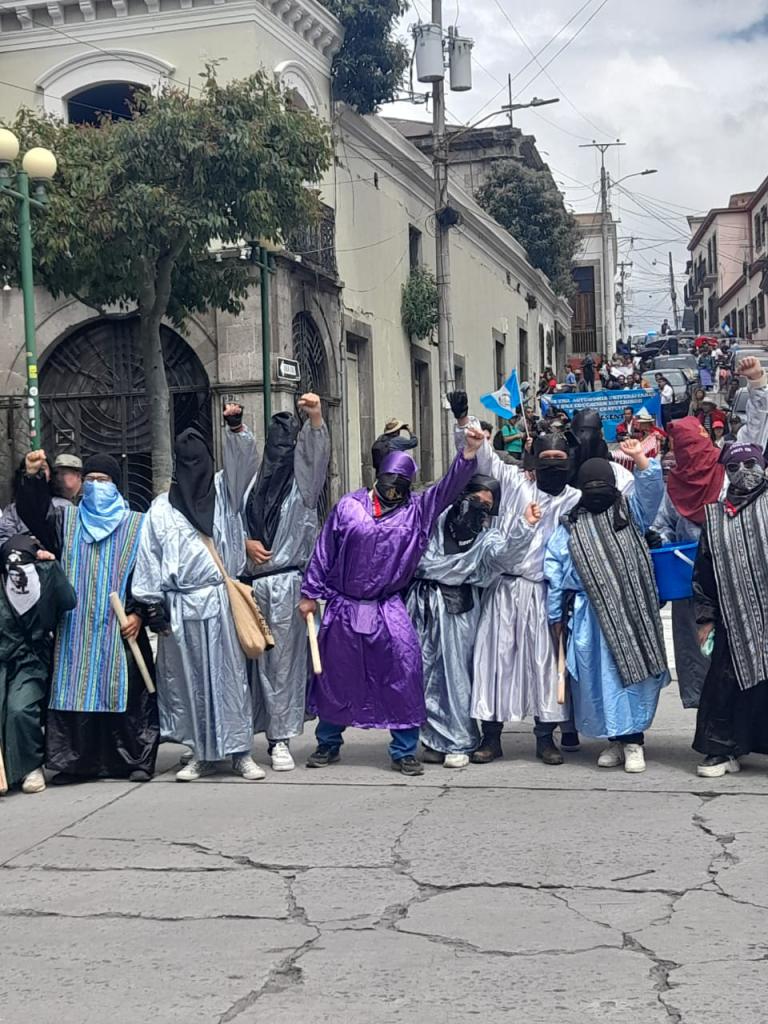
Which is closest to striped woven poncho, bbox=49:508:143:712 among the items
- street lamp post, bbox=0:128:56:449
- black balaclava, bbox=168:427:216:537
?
black balaclava, bbox=168:427:216:537

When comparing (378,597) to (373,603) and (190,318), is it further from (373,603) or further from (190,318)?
(190,318)

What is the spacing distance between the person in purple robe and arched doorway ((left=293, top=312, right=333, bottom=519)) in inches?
521

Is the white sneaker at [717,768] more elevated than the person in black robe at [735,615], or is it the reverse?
the person in black robe at [735,615]

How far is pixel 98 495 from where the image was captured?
6562mm

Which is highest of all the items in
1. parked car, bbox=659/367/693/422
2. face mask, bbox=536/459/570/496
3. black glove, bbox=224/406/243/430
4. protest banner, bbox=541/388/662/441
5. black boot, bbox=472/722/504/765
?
parked car, bbox=659/367/693/422

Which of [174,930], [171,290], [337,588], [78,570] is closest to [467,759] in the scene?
[337,588]

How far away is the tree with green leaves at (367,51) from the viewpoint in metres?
20.6

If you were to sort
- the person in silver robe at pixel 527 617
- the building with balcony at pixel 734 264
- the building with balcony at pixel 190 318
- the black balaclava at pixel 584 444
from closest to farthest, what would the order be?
1. the person in silver robe at pixel 527 617
2. the black balaclava at pixel 584 444
3. the building with balcony at pixel 190 318
4. the building with balcony at pixel 734 264

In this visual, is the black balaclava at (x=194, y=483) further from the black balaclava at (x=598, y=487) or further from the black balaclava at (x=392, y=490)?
the black balaclava at (x=598, y=487)

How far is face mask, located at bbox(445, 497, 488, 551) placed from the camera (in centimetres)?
661

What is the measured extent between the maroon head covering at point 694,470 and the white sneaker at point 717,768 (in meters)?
1.17

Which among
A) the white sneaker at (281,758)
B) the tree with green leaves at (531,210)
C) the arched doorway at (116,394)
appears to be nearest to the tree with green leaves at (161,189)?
the arched doorway at (116,394)

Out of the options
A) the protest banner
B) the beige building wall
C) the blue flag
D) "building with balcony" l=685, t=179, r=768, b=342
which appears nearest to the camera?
the blue flag

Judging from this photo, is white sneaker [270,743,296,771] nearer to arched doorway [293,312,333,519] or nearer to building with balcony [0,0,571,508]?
building with balcony [0,0,571,508]
